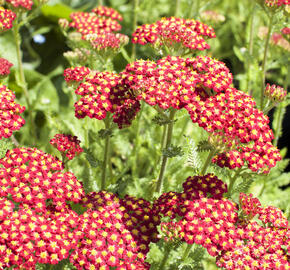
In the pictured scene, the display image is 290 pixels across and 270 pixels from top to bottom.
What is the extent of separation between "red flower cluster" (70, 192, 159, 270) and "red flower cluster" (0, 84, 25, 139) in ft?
2.19

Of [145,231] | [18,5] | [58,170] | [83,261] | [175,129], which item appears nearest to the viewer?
[83,261]

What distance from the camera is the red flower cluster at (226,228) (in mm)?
2350

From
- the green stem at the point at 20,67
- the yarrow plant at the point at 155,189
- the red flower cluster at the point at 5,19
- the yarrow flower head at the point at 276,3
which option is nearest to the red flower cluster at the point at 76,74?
the yarrow plant at the point at 155,189

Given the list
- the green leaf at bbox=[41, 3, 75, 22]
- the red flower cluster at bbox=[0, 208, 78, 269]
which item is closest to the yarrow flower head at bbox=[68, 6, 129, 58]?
the red flower cluster at bbox=[0, 208, 78, 269]

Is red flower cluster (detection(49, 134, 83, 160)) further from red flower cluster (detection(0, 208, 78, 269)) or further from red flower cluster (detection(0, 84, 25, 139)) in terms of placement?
red flower cluster (detection(0, 208, 78, 269))

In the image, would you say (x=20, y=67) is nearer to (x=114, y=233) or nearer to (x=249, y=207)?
(x=114, y=233)

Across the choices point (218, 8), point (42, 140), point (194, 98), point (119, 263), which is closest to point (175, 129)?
point (42, 140)

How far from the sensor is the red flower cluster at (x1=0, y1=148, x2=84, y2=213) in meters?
2.41

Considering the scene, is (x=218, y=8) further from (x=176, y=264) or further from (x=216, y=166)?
(x=176, y=264)

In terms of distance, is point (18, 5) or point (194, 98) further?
point (18, 5)

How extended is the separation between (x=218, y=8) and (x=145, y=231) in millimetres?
5725

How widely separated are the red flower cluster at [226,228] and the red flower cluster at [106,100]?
1.95ft

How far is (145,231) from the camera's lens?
99.8 inches

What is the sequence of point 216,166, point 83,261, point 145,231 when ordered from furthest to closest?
point 216,166, point 145,231, point 83,261
